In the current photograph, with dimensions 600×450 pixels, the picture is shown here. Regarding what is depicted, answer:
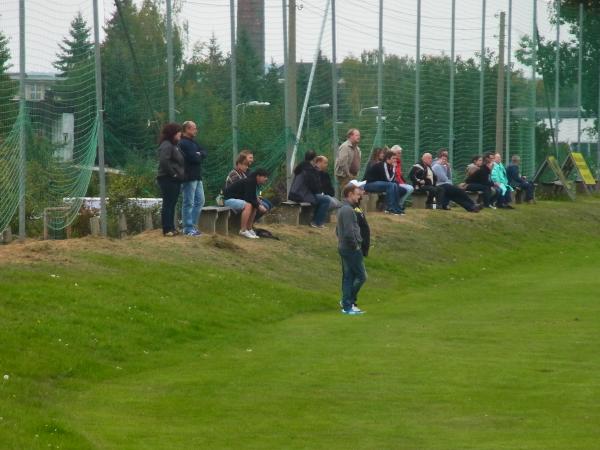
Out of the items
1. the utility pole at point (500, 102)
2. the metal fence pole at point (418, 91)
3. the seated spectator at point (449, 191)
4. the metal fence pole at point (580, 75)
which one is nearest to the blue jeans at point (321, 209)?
the seated spectator at point (449, 191)

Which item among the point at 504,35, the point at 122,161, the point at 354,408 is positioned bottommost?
the point at 354,408

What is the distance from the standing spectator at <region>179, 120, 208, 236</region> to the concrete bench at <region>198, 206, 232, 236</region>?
0.64 meters

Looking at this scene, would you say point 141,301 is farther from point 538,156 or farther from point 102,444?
point 538,156

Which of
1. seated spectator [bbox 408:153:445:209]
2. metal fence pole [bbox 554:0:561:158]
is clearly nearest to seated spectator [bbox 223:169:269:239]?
seated spectator [bbox 408:153:445:209]

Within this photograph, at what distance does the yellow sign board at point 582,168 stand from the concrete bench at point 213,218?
2773cm

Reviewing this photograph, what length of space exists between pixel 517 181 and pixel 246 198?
19005mm

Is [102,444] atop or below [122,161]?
below

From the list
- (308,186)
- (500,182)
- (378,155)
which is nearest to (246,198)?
(308,186)

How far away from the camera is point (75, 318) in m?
17.5

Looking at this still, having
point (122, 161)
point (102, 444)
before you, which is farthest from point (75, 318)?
point (122, 161)

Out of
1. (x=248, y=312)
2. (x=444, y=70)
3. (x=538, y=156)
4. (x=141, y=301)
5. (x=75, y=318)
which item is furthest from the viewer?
(x=538, y=156)

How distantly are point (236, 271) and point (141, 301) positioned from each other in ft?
13.8

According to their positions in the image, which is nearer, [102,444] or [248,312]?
[102,444]

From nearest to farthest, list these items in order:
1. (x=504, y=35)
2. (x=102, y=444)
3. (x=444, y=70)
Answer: (x=102, y=444) → (x=444, y=70) → (x=504, y=35)
